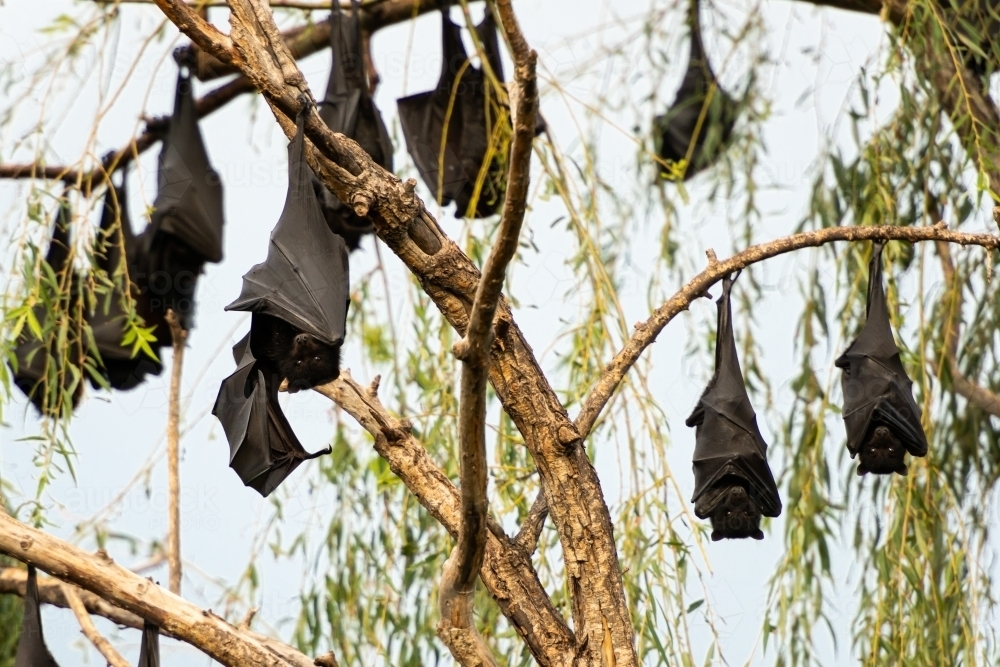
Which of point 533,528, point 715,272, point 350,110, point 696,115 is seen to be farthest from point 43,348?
point 696,115

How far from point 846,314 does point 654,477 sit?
0.95 meters

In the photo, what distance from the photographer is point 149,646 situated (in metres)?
2.75

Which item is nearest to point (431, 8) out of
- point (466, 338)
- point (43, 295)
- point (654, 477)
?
point (43, 295)

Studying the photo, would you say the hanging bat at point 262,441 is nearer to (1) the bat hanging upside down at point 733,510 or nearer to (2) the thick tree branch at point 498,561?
(2) the thick tree branch at point 498,561

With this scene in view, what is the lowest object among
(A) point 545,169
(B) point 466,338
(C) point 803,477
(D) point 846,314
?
(B) point 466,338

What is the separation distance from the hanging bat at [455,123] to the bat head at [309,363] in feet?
6.25

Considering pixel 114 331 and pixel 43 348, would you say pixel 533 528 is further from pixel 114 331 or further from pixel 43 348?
pixel 114 331

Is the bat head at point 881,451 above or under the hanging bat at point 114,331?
under

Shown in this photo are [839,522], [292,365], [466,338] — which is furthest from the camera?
[839,522]

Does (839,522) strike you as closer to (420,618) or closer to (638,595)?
(638,595)

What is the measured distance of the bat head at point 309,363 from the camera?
2.72 meters

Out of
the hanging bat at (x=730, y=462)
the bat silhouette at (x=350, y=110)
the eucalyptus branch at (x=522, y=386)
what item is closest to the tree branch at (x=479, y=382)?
the eucalyptus branch at (x=522, y=386)

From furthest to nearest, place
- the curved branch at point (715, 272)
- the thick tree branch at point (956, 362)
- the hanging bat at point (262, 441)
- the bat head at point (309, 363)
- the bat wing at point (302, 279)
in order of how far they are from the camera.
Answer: the thick tree branch at point (956, 362)
the hanging bat at point (262, 441)
the bat wing at point (302, 279)
the bat head at point (309, 363)
the curved branch at point (715, 272)

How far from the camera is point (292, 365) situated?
2.78 metres
